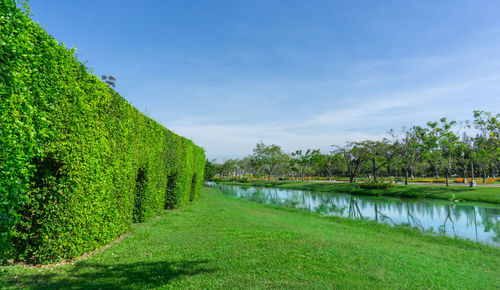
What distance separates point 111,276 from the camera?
18.7 ft

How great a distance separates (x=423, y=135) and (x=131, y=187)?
1811 inches

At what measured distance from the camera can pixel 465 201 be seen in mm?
26438

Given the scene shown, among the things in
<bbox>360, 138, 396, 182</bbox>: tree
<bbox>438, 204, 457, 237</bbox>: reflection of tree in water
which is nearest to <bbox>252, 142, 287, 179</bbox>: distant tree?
<bbox>360, 138, 396, 182</bbox>: tree

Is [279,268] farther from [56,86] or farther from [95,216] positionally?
[56,86]

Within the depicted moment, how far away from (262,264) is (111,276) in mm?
3663

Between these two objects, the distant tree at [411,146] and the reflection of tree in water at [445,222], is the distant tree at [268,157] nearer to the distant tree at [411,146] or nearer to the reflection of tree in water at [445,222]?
the distant tree at [411,146]

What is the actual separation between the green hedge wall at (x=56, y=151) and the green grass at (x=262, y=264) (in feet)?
2.36

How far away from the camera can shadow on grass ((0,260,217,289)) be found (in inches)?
199

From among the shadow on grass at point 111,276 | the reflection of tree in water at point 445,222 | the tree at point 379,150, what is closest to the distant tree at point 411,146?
the tree at point 379,150

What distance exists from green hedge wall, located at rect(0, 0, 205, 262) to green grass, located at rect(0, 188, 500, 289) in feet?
2.36

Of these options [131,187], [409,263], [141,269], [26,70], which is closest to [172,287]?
[141,269]

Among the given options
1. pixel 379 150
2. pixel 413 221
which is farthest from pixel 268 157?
pixel 413 221

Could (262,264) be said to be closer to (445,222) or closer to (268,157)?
(445,222)

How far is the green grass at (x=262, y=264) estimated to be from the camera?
5496 millimetres
